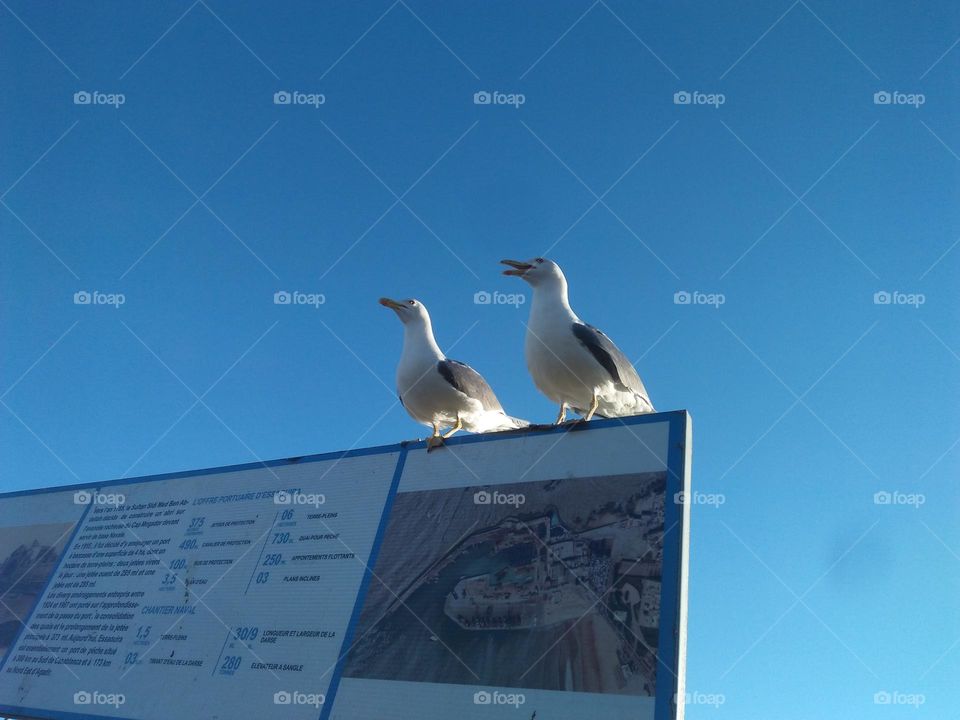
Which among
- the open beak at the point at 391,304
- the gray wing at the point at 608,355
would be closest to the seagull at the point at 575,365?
the gray wing at the point at 608,355

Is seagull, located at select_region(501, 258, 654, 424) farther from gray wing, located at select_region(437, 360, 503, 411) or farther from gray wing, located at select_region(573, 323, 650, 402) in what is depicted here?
gray wing, located at select_region(437, 360, 503, 411)

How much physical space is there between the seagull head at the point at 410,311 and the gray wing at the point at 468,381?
0.55 m

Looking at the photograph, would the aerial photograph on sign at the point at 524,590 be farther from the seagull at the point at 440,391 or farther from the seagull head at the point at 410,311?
the seagull head at the point at 410,311

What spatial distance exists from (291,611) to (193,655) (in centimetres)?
75

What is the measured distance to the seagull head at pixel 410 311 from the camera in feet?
20.4

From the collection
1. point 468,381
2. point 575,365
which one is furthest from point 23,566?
point 575,365

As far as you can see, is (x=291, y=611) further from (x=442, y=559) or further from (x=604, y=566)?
(x=604, y=566)

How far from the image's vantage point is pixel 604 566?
3.80m

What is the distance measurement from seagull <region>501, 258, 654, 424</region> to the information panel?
2.19 feet

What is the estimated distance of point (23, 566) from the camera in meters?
6.66

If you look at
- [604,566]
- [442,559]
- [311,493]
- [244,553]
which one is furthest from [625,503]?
[244,553]

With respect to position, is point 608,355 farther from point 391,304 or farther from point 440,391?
point 391,304

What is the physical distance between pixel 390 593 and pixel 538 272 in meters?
2.61

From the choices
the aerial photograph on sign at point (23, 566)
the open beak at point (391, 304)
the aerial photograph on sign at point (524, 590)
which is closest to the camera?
the aerial photograph on sign at point (524, 590)
